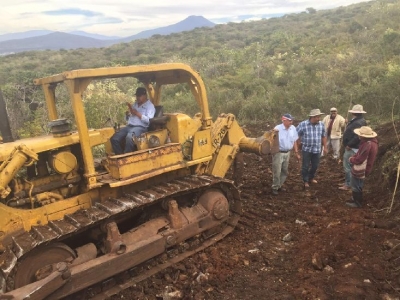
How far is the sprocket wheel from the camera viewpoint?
4.03m

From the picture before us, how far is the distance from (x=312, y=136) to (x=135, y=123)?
3624 millimetres

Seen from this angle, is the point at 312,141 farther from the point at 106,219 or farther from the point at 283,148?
the point at 106,219

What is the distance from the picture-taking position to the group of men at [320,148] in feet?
20.0

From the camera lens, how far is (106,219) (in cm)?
454

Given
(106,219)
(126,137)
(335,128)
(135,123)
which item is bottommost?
(335,128)

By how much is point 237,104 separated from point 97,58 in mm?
23503

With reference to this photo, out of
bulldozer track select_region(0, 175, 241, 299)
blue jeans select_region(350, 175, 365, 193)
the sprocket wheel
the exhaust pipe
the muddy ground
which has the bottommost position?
the muddy ground

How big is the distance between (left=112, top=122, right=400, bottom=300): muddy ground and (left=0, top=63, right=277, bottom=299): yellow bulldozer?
34 centimetres

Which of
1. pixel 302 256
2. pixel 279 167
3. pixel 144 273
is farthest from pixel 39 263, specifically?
pixel 279 167

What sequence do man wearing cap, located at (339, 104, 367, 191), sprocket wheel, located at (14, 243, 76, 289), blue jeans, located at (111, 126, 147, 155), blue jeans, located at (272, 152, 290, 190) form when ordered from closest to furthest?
1. sprocket wheel, located at (14, 243, 76, 289)
2. blue jeans, located at (111, 126, 147, 155)
3. man wearing cap, located at (339, 104, 367, 191)
4. blue jeans, located at (272, 152, 290, 190)

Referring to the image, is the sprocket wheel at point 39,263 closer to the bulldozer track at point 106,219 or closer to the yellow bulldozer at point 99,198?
the yellow bulldozer at point 99,198

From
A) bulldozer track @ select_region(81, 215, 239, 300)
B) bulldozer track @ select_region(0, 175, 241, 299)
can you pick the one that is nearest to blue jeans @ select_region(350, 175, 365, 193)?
bulldozer track @ select_region(0, 175, 241, 299)

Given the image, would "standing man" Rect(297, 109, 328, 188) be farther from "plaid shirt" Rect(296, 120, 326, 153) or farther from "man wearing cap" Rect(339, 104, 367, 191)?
"man wearing cap" Rect(339, 104, 367, 191)

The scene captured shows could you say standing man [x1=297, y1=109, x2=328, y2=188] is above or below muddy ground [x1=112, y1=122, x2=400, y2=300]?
above
